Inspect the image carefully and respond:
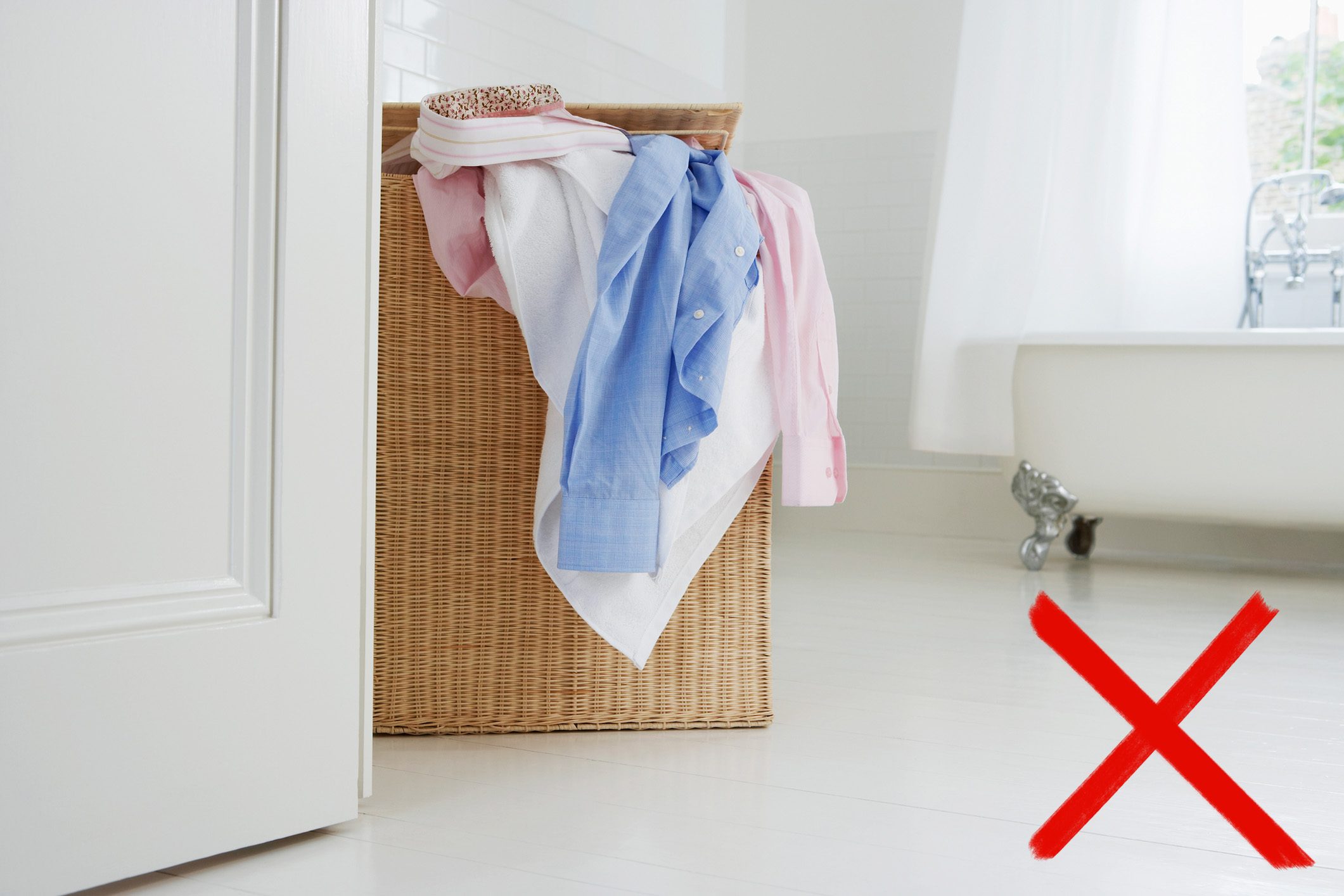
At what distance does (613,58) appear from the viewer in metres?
2.95

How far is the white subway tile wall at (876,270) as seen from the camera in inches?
135

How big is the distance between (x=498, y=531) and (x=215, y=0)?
0.59 m

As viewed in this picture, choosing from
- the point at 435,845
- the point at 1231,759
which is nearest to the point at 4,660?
the point at 435,845

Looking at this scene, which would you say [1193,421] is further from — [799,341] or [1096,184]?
[799,341]

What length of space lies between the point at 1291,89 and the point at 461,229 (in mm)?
2944

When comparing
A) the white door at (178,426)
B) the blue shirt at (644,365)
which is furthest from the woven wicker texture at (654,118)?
the white door at (178,426)

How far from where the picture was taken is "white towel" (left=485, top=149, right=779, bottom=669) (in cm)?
112

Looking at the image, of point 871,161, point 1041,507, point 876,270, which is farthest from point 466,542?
point 871,161

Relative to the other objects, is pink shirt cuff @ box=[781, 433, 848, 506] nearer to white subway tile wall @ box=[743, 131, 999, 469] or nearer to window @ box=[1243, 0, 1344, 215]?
white subway tile wall @ box=[743, 131, 999, 469]

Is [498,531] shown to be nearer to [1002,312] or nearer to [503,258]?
[503,258]

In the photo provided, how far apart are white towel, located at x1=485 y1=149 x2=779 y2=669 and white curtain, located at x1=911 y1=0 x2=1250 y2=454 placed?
181 centimetres

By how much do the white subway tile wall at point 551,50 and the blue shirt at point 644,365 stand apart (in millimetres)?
1042

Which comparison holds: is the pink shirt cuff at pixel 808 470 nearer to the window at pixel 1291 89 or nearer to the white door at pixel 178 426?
the white door at pixel 178 426

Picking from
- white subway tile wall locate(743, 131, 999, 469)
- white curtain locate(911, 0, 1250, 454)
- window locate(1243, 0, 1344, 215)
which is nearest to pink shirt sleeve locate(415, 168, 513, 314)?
white curtain locate(911, 0, 1250, 454)
